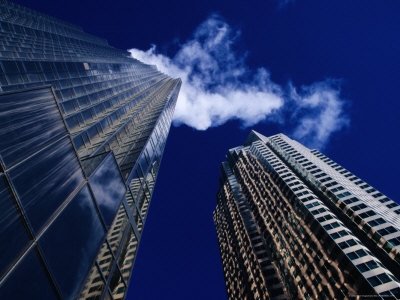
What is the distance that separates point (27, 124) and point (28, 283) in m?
4.63

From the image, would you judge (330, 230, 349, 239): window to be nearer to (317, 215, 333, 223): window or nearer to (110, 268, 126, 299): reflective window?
(317, 215, 333, 223): window

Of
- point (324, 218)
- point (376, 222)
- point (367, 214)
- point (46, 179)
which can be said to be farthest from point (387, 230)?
point (46, 179)

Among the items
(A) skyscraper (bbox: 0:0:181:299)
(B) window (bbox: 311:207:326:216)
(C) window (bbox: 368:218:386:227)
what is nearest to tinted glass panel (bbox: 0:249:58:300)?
(A) skyscraper (bbox: 0:0:181:299)

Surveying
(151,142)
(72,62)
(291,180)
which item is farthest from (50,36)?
(291,180)

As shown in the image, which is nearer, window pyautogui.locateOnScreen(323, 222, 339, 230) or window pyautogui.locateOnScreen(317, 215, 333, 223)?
window pyautogui.locateOnScreen(323, 222, 339, 230)

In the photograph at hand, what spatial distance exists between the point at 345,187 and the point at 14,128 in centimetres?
7181

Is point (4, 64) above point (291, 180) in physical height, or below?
above

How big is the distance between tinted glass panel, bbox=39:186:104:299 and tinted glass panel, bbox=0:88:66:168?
2.36 meters

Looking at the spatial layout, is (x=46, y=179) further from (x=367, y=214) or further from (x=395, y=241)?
(x=367, y=214)

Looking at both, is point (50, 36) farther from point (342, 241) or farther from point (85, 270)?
point (342, 241)

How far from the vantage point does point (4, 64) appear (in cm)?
2745

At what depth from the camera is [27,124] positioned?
7410 mm

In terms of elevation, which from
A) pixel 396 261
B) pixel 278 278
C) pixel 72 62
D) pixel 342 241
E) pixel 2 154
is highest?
pixel 72 62

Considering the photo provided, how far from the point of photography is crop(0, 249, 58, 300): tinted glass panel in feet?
17.2
